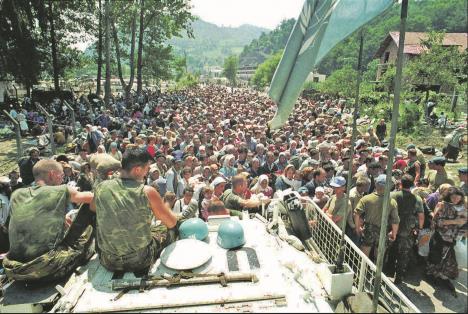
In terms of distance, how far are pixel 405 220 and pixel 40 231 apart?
17.9ft

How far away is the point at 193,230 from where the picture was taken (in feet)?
14.6

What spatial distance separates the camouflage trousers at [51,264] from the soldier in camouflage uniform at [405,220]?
487 centimetres

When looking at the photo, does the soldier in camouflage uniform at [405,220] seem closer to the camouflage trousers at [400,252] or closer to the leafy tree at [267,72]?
the camouflage trousers at [400,252]

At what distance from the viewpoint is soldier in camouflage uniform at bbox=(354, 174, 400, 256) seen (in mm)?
5846

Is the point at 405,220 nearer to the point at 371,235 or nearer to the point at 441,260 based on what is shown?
the point at 371,235

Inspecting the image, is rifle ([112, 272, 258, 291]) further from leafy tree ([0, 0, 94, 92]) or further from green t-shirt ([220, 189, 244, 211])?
leafy tree ([0, 0, 94, 92])

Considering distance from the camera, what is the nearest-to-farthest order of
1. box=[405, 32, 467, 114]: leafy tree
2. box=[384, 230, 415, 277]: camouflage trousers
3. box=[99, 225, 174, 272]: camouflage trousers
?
box=[99, 225, 174, 272]: camouflage trousers
box=[384, 230, 415, 277]: camouflage trousers
box=[405, 32, 467, 114]: leafy tree

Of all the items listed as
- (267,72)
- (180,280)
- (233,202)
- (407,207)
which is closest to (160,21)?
→ (233,202)

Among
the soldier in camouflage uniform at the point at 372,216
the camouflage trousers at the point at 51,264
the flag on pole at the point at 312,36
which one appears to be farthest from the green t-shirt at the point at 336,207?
the camouflage trousers at the point at 51,264

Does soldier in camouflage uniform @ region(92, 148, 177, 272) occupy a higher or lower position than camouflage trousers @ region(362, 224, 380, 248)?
higher

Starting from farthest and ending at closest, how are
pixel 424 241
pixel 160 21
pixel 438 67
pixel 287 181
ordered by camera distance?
pixel 160 21, pixel 438 67, pixel 287 181, pixel 424 241

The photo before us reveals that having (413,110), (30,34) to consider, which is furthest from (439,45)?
(30,34)

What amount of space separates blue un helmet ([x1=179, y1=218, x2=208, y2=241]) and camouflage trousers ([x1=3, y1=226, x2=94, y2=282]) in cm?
116

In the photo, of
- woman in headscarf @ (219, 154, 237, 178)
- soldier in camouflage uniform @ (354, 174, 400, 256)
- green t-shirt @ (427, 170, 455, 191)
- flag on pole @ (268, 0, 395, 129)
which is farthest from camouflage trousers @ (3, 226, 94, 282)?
green t-shirt @ (427, 170, 455, 191)
